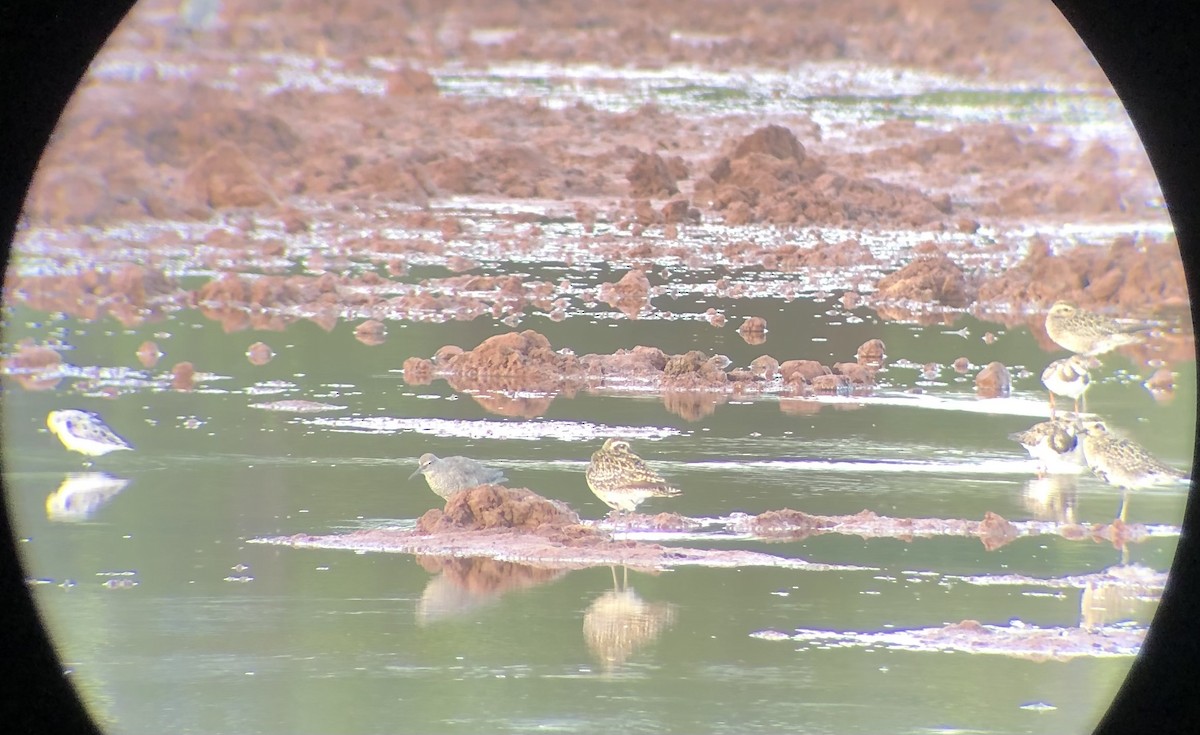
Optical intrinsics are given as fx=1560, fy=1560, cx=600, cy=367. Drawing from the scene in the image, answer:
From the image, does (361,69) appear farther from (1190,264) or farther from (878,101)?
(1190,264)

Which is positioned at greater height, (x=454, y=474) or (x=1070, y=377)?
(x=1070, y=377)

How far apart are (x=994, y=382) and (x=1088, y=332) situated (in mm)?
249

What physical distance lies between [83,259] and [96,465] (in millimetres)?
614

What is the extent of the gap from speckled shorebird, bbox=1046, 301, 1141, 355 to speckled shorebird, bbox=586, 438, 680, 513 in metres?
1.05

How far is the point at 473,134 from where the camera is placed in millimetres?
4121

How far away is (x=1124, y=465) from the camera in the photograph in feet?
11.6

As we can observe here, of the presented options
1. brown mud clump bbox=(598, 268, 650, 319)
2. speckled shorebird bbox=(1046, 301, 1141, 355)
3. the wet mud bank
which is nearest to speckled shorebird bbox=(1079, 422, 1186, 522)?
the wet mud bank

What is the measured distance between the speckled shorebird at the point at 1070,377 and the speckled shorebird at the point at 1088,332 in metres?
0.03

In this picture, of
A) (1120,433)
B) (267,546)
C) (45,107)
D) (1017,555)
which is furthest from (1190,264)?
(45,107)

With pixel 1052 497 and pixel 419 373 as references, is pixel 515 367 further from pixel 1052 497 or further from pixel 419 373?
pixel 1052 497

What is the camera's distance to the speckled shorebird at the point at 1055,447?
3.63m

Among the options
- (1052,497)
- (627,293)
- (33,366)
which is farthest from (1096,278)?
(33,366)

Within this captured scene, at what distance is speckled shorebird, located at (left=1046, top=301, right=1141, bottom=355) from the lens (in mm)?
3719

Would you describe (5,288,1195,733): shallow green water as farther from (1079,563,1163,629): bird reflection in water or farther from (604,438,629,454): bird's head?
(604,438,629,454): bird's head
